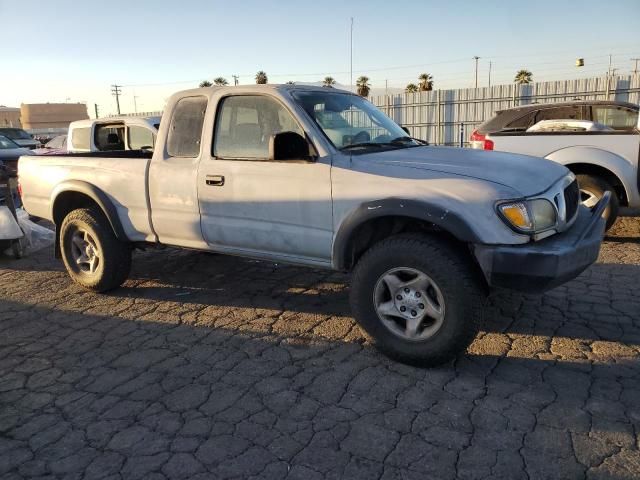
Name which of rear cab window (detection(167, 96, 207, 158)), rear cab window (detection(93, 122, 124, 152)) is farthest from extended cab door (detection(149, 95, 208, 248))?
rear cab window (detection(93, 122, 124, 152))

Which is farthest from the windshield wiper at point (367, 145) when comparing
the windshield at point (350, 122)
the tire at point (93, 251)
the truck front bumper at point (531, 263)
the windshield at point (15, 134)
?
the windshield at point (15, 134)

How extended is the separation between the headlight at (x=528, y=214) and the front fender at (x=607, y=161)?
144 inches

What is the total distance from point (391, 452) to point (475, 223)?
1424 mm

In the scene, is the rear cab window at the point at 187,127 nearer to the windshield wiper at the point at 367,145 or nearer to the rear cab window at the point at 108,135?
the windshield wiper at the point at 367,145

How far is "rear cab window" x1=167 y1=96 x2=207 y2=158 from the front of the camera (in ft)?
14.8

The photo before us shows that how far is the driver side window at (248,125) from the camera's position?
13.5 ft

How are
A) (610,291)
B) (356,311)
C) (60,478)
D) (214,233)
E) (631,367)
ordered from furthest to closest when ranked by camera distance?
1. (610,291)
2. (214,233)
3. (356,311)
4. (631,367)
5. (60,478)

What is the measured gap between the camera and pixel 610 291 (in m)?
4.91

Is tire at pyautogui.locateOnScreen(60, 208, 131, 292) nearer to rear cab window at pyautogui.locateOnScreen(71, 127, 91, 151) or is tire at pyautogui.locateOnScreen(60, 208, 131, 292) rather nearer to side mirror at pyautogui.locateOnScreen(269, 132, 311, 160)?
side mirror at pyautogui.locateOnScreen(269, 132, 311, 160)

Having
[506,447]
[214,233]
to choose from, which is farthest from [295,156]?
[506,447]

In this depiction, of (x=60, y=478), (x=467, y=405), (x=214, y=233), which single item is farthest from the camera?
(x=214, y=233)

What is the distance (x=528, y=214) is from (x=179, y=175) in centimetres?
281

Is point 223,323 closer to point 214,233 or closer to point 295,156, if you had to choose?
point 214,233

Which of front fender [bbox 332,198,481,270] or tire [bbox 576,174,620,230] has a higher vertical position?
front fender [bbox 332,198,481,270]
